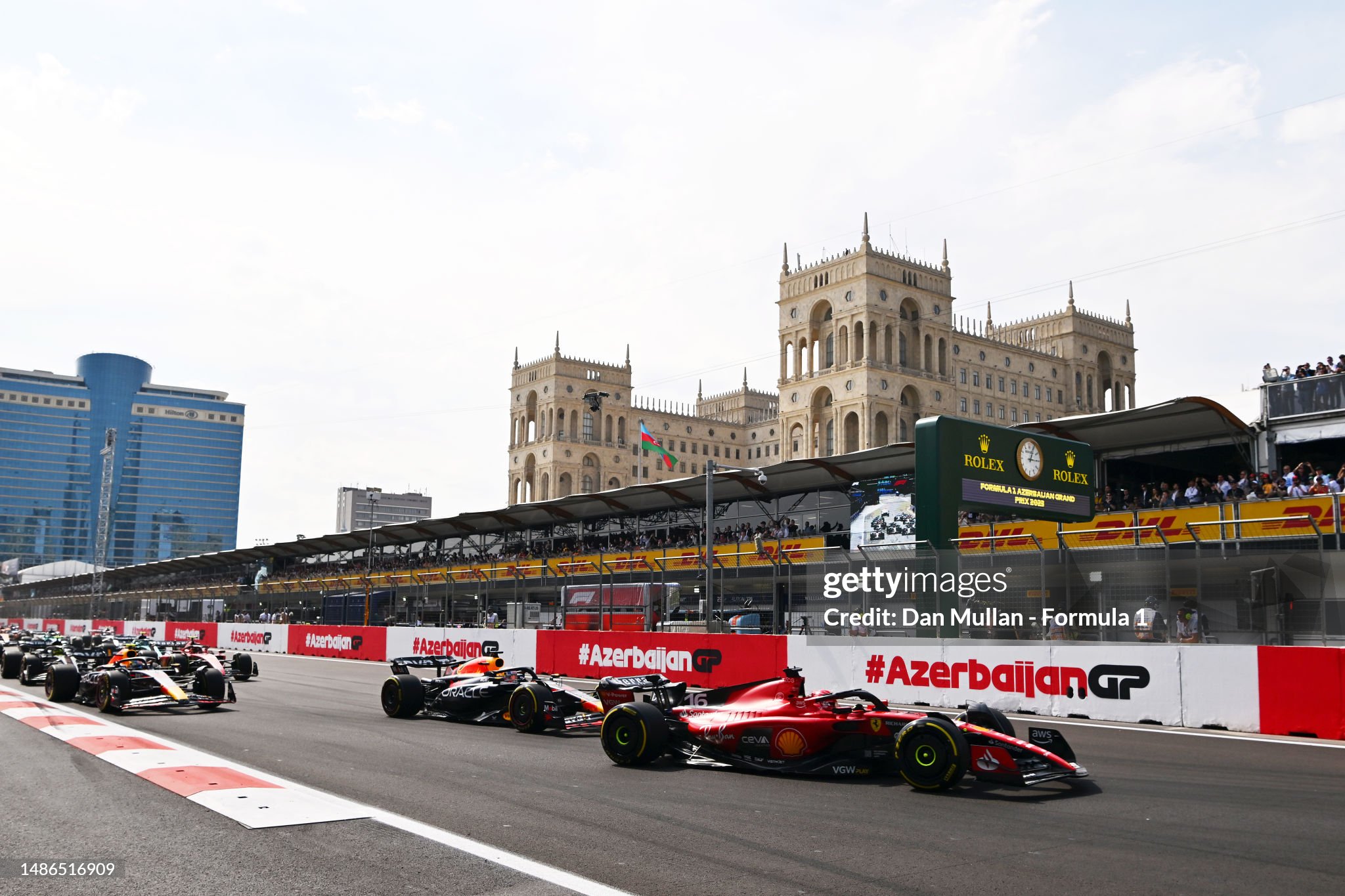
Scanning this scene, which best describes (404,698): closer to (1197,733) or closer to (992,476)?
(1197,733)

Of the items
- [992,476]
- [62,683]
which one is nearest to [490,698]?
[62,683]

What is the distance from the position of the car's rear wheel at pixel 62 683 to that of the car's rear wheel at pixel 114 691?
1.89 metres

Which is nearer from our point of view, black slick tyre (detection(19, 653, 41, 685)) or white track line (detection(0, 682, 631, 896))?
white track line (detection(0, 682, 631, 896))

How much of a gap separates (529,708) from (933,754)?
6231 mm

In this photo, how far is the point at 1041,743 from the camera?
29.9 feet

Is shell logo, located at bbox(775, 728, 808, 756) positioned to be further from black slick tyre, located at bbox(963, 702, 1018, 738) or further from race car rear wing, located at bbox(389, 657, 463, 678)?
race car rear wing, located at bbox(389, 657, 463, 678)

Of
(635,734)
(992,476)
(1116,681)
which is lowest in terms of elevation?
(635,734)

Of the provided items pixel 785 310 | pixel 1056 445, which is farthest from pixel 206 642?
pixel 785 310

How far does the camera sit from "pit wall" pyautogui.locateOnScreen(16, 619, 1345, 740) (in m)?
13.6

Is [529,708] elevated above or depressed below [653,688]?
below

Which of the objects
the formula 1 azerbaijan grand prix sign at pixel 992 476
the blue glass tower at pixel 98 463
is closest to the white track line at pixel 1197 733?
the formula 1 azerbaijan grand prix sign at pixel 992 476

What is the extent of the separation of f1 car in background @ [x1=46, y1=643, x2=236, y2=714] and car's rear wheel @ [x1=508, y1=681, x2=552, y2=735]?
5.09 m

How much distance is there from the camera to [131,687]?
15.5m

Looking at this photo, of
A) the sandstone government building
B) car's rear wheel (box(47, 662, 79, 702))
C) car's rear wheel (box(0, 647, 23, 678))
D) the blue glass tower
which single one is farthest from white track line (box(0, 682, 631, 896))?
the blue glass tower
